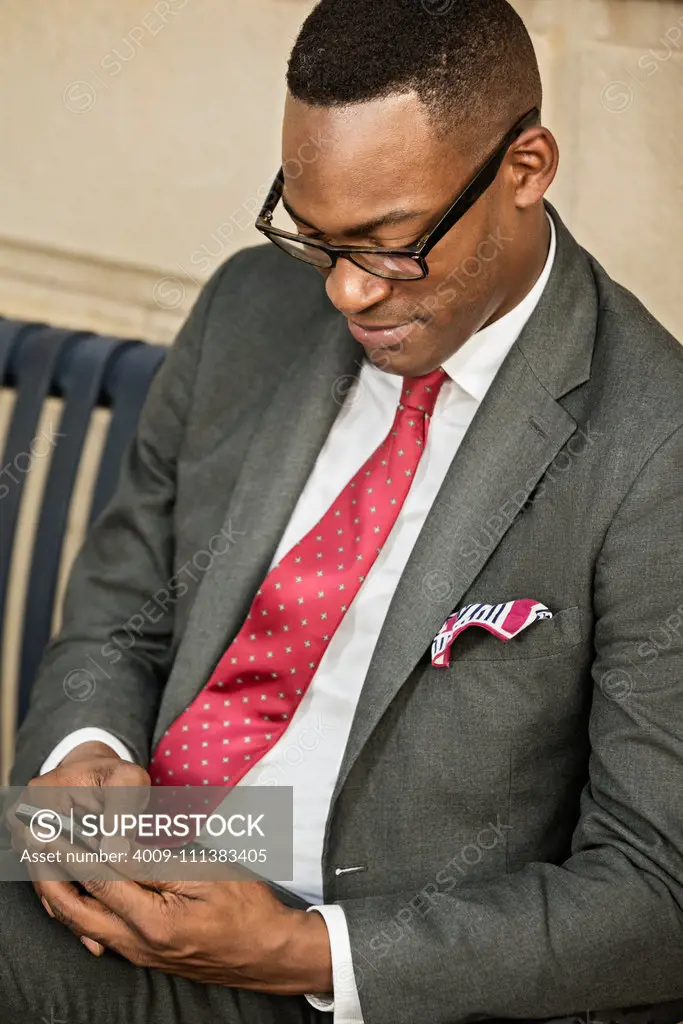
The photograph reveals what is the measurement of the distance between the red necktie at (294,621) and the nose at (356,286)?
0.16 metres

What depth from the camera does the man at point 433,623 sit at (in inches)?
48.1

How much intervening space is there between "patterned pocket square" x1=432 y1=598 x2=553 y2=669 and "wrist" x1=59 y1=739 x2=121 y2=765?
42 centimetres

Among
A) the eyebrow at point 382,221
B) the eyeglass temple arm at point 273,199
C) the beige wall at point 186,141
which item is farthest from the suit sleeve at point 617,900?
the beige wall at point 186,141

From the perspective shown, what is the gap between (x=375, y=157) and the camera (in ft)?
3.94

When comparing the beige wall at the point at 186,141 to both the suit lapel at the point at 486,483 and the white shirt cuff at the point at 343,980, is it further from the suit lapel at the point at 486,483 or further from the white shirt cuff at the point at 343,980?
the white shirt cuff at the point at 343,980

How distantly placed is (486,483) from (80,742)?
1.91 feet

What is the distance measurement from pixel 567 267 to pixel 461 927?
673 millimetres

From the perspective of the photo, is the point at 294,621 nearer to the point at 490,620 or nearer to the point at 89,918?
the point at 490,620

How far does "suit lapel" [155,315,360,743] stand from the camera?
1488 mm

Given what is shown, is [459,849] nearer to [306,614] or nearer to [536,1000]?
[536,1000]

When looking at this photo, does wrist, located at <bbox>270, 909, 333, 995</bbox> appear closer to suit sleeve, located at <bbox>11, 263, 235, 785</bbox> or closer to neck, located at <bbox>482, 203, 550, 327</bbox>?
suit sleeve, located at <bbox>11, 263, 235, 785</bbox>

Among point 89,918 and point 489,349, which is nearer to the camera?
point 89,918

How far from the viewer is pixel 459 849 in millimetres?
1344

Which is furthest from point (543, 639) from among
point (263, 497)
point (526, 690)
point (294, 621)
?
point (263, 497)
